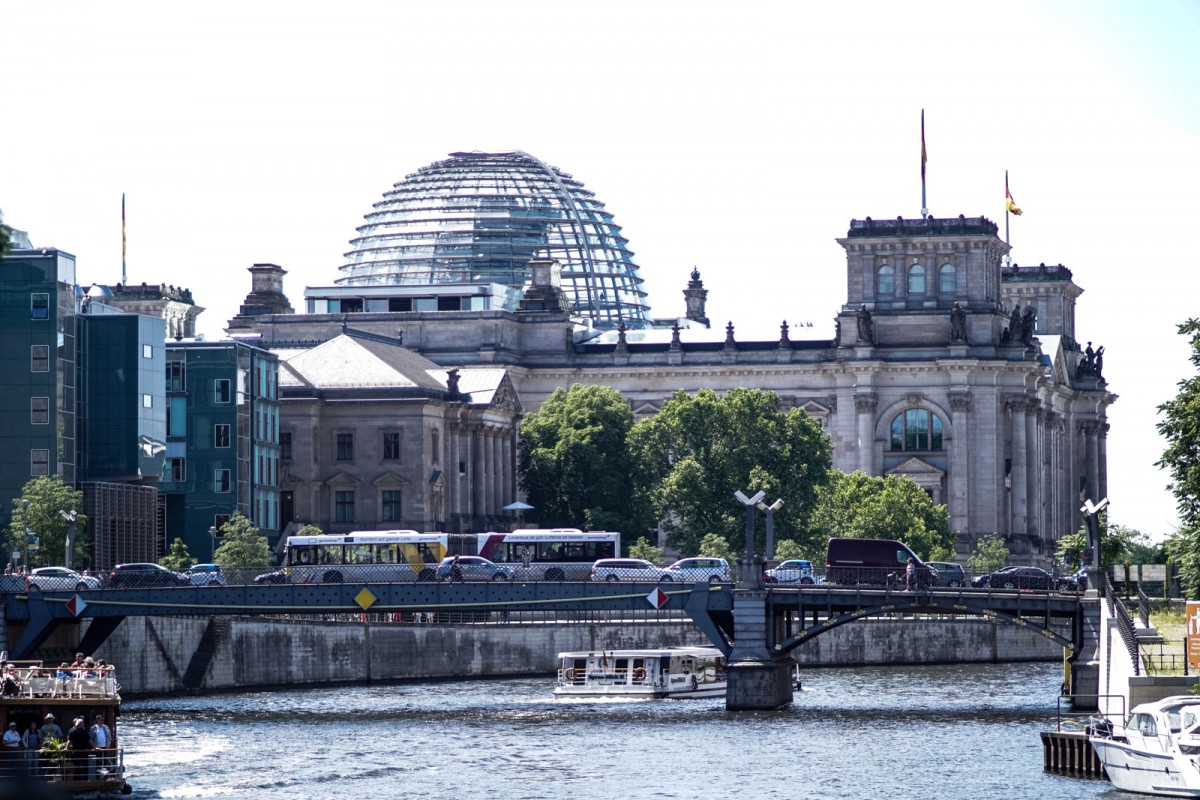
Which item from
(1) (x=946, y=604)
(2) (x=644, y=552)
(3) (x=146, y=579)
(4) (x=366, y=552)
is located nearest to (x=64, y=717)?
(3) (x=146, y=579)

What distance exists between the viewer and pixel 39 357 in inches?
5261

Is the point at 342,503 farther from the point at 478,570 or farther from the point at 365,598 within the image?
the point at 365,598

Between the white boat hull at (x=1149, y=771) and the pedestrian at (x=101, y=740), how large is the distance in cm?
2662

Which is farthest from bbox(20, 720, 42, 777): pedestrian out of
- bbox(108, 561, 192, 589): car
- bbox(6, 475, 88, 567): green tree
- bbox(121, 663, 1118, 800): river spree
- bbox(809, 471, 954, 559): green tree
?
bbox(809, 471, 954, 559): green tree

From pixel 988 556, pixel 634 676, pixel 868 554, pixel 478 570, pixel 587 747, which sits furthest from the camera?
pixel 988 556

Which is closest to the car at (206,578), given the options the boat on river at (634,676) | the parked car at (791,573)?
the boat on river at (634,676)

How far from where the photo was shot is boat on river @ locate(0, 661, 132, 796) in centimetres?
7600

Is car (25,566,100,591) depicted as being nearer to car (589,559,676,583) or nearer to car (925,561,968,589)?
car (589,559,676,583)

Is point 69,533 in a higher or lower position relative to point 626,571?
higher

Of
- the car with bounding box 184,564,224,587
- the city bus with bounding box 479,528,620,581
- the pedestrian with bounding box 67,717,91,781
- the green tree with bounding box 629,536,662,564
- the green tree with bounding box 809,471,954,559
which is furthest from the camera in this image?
the green tree with bounding box 629,536,662,564

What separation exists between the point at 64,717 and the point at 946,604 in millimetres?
38827

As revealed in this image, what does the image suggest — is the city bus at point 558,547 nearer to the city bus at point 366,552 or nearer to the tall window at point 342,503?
the city bus at point 366,552

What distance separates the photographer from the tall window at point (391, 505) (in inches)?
7200

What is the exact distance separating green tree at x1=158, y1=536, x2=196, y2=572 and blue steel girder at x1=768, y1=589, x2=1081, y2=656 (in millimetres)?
41994
